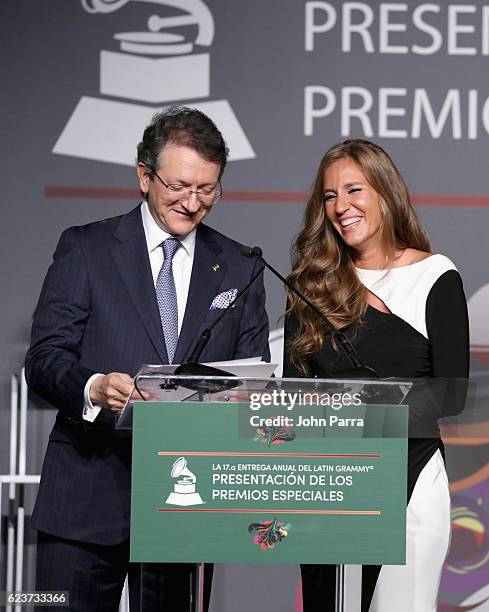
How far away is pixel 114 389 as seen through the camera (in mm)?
2166

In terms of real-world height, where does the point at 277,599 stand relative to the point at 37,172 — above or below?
below

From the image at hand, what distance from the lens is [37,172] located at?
13.0ft

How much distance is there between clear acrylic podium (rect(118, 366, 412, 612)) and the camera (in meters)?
1.95

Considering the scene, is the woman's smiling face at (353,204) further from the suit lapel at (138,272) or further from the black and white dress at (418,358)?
the suit lapel at (138,272)

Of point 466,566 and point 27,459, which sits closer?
point 466,566

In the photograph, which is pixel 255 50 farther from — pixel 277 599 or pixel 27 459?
pixel 277 599

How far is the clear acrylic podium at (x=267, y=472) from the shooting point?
1.95m

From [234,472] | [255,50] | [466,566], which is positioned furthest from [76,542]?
[255,50]

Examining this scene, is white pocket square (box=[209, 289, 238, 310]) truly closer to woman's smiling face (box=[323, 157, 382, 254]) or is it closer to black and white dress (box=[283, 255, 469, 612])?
black and white dress (box=[283, 255, 469, 612])

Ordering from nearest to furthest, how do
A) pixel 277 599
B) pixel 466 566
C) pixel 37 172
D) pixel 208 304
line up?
1. pixel 466 566
2. pixel 208 304
3. pixel 277 599
4. pixel 37 172

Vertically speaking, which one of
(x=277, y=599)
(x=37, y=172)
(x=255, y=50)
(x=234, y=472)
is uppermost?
(x=255, y=50)

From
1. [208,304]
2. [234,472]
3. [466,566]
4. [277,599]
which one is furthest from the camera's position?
[277,599]

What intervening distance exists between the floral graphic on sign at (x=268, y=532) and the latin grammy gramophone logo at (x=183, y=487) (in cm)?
12

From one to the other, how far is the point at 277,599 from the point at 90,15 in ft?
7.87
